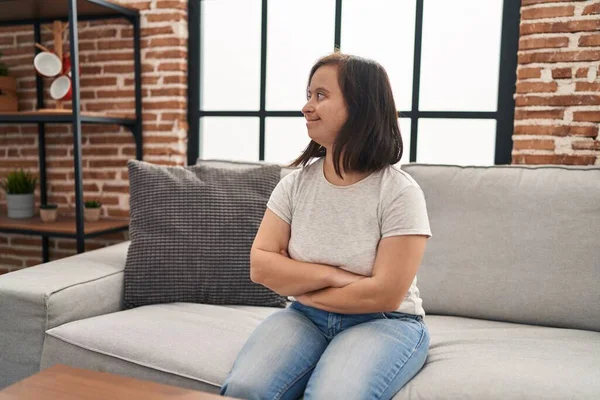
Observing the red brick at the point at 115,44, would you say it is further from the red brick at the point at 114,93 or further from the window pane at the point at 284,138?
the window pane at the point at 284,138

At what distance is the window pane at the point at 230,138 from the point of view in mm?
2629

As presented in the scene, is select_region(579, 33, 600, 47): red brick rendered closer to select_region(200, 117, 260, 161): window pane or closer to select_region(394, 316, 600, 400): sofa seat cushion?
select_region(394, 316, 600, 400): sofa seat cushion

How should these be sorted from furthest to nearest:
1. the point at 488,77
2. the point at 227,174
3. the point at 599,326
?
the point at 488,77 → the point at 227,174 → the point at 599,326

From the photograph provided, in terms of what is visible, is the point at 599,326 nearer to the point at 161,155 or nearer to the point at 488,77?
the point at 488,77

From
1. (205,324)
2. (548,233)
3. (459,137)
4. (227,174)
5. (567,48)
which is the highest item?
(567,48)

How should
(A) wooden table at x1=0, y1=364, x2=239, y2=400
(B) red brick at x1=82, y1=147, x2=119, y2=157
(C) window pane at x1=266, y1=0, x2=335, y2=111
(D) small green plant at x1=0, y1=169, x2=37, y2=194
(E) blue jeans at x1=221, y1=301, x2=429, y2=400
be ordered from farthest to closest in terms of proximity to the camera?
(B) red brick at x1=82, y1=147, x2=119, y2=157 < (D) small green plant at x1=0, y1=169, x2=37, y2=194 < (C) window pane at x1=266, y1=0, x2=335, y2=111 < (E) blue jeans at x1=221, y1=301, x2=429, y2=400 < (A) wooden table at x1=0, y1=364, x2=239, y2=400

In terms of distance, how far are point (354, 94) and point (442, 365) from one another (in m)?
0.70

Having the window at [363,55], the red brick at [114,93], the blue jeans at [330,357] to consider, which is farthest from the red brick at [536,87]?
the red brick at [114,93]

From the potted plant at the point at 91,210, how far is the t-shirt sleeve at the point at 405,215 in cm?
178

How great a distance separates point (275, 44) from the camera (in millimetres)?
2541

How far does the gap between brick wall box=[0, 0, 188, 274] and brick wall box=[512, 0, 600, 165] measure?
5.15 feet

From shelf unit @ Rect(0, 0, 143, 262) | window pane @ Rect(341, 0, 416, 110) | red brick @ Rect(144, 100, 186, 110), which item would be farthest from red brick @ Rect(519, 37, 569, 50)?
shelf unit @ Rect(0, 0, 143, 262)

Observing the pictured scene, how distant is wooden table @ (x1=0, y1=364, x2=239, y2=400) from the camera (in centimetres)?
95

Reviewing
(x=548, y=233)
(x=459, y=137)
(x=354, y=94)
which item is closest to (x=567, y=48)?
(x=459, y=137)
